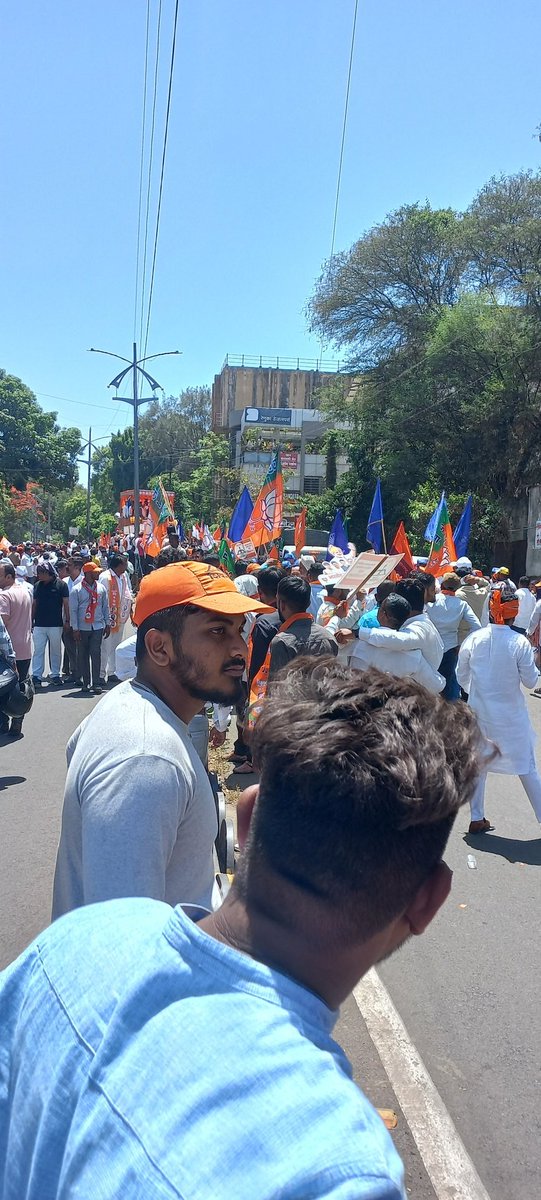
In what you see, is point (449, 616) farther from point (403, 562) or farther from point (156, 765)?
point (156, 765)

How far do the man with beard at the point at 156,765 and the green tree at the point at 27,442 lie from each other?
6333 centimetres

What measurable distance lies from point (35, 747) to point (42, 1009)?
821cm

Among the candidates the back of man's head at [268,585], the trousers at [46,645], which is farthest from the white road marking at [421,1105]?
the trousers at [46,645]

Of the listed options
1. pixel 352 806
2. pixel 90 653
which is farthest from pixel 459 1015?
pixel 90 653

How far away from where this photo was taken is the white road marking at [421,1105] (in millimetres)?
2816

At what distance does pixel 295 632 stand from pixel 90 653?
6739 millimetres

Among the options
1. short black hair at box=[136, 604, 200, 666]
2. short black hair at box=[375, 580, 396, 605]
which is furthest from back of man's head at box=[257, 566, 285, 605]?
short black hair at box=[136, 604, 200, 666]

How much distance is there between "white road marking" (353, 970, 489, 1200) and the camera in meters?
2.82

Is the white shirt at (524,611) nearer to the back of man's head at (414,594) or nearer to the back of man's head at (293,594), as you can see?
the back of man's head at (414,594)

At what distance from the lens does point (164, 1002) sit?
93 cm

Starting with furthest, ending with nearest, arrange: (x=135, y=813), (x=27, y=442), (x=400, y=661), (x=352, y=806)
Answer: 1. (x=27, y=442)
2. (x=400, y=661)
3. (x=135, y=813)
4. (x=352, y=806)

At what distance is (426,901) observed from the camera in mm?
1076

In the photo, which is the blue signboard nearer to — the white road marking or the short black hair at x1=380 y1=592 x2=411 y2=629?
the short black hair at x1=380 y1=592 x2=411 y2=629

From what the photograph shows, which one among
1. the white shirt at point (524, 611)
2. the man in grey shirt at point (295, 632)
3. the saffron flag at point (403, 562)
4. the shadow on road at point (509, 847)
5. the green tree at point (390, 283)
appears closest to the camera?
the shadow on road at point (509, 847)
